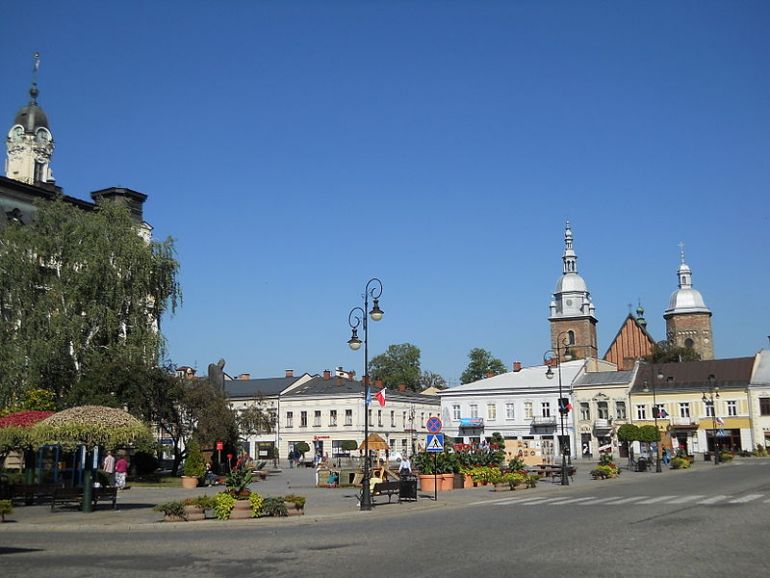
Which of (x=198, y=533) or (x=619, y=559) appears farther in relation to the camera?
(x=198, y=533)

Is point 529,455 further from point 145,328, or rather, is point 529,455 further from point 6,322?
point 6,322

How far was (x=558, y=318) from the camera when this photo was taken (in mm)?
133250

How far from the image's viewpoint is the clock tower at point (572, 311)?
131 metres

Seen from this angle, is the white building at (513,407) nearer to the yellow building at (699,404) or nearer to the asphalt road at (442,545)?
the yellow building at (699,404)

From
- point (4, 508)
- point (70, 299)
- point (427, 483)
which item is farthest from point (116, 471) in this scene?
point (70, 299)

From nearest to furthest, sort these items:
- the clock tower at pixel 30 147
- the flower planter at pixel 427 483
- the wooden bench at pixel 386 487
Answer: the wooden bench at pixel 386 487, the flower planter at pixel 427 483, the clock tower at pixel 30 147

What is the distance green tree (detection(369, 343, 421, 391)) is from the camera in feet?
402

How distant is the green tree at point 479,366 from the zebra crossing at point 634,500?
99.4 metres

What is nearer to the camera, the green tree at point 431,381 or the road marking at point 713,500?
the road marking at point 713,500

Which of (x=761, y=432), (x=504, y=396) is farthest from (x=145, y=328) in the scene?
(x=761, y=432)

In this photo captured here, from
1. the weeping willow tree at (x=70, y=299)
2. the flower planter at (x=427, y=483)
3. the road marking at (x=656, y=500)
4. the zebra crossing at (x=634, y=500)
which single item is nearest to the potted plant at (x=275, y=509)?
the zebra crossing at (x=634, y=500)

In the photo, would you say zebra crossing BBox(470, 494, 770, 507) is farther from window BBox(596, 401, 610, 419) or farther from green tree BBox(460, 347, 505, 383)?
green tree BBox(460, 347, 505, 383)

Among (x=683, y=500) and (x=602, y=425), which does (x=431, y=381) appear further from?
(x=683, y=500)

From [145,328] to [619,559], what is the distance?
128ft
